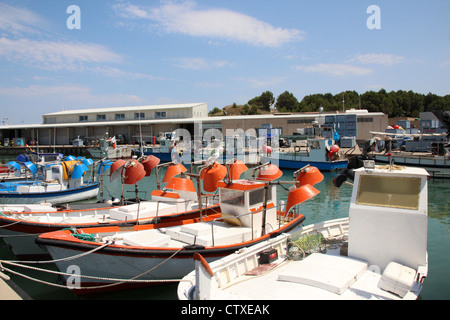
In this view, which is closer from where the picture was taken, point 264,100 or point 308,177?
point 308,177

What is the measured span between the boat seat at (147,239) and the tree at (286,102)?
87346 millimetres

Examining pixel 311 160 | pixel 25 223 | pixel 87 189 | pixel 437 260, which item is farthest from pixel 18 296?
pixel 311 160

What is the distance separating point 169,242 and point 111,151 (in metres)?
45.3

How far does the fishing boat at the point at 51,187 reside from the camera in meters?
20.6

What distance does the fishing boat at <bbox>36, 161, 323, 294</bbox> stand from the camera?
944cm

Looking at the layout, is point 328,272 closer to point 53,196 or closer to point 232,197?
point 232,197

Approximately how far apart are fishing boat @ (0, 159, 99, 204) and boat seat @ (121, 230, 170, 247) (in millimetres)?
13268

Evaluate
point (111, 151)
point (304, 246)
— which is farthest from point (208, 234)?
point (111, 151)

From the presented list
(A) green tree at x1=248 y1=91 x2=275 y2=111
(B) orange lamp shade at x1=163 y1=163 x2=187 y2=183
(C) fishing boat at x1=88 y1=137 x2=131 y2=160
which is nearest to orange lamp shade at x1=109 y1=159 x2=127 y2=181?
(B) orange lamp shade at x1=163 y1=163 x2=187 y2=183

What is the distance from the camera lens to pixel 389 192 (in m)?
7.68

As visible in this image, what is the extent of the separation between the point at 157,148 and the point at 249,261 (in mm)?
45685

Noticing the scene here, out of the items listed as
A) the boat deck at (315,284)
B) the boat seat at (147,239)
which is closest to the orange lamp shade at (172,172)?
the boat seat at (147,239)

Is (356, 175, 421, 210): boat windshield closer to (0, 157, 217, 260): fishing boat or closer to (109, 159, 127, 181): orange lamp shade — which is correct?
(0, 157, 217, 260): fishing boat
